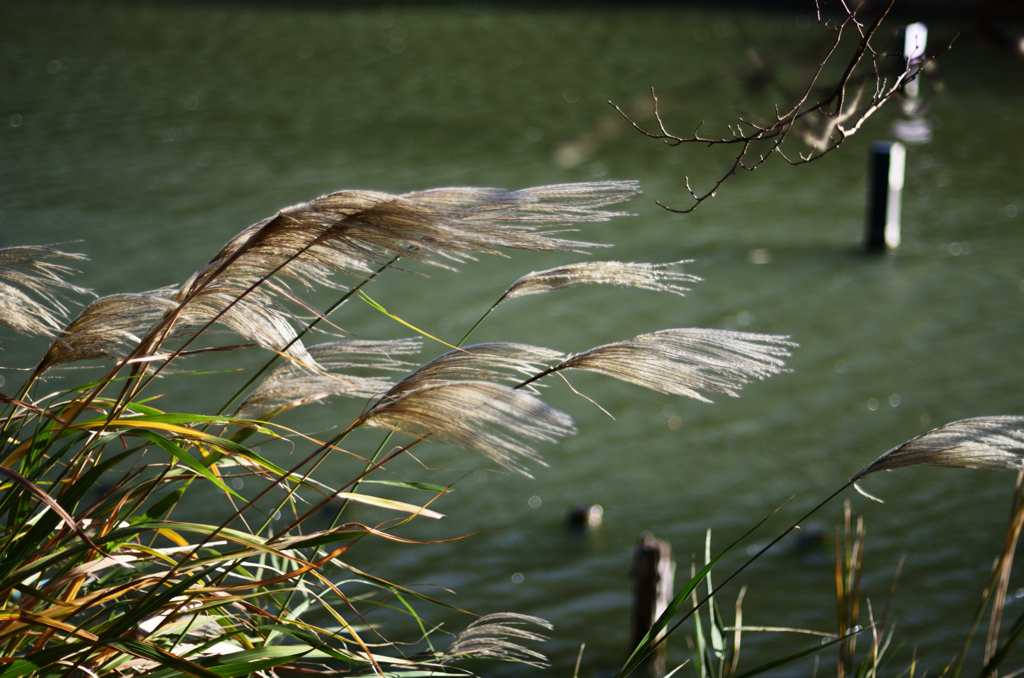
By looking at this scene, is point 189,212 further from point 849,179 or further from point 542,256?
point 849,179

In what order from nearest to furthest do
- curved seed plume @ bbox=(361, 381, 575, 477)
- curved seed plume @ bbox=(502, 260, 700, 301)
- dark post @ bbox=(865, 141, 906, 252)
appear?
curved seed plume @ bbox=(361, 381, 575, 477), curved seed plume @ bbox=(502, 260, 700, 301), dark post @ bbox=(865, 141, 906, 252)

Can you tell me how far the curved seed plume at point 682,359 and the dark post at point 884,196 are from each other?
5.03 metres

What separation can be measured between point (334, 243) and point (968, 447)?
2.50 ft

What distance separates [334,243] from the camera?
110cm

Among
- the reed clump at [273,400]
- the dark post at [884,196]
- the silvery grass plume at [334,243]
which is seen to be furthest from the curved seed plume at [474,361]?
the dark post at [884,196]

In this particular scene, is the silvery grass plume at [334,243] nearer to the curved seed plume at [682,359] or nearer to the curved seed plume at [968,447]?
the curved seed plume at [682,359]

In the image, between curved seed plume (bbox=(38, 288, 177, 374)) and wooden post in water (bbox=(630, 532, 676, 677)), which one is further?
wooden post in water (bbox=(630, 532, 676, 677))

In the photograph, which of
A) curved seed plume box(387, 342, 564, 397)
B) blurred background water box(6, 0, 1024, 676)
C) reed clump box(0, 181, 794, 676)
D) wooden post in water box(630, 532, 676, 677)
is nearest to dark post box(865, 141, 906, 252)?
blurred background water box(6, 0, 1024, 676)

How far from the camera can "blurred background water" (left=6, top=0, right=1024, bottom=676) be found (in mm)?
3100

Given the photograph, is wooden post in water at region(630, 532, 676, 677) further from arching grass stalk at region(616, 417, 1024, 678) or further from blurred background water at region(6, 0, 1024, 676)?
arching grass stalk at region(616, 417, 1024, 678)

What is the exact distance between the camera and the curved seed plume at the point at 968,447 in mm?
960

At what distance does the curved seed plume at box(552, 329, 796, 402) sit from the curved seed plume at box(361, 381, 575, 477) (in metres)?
0.14

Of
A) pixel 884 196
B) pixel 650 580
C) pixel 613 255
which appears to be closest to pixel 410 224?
pixel 650 580

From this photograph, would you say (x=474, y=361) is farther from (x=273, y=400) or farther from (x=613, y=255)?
(x=613, y=255)
